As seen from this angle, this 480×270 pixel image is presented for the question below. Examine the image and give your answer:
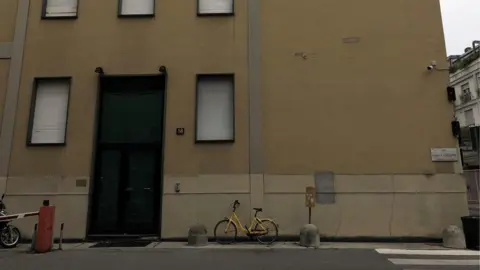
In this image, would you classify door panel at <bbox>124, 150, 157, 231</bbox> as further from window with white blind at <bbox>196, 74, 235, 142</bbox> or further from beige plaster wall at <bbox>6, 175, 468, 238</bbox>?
window with white blind at <bbox>196, 74, 235, 142</bbox>

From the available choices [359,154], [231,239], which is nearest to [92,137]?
[231,239]

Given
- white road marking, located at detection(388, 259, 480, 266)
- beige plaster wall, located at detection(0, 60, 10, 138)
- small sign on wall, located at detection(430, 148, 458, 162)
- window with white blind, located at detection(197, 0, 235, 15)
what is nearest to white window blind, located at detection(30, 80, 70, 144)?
beige plaster wall, located at detection(0, 60, 10, 138)

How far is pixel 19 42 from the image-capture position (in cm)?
1229

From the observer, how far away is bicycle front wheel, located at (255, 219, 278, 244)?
35.0 feet

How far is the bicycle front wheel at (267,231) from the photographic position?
10.7 m

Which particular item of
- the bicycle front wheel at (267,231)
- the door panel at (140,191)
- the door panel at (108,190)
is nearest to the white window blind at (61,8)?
the door panel at (108,190)

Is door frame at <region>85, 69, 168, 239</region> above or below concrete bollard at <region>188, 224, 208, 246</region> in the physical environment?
above

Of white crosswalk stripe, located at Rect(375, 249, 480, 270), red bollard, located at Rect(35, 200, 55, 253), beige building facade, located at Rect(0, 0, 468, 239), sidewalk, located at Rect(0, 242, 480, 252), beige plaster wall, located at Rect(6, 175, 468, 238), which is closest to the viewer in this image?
white crosswalk stripe, located at Rect(375, 249, 480, 270)

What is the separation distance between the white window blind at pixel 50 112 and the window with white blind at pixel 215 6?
4820mm

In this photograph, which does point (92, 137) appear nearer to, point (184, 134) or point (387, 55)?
point (184, 134)

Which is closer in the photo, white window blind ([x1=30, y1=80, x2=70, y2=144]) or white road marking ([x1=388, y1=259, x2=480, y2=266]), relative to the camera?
white road marking ([x1=388, y1=259, x2=480, y2=266])

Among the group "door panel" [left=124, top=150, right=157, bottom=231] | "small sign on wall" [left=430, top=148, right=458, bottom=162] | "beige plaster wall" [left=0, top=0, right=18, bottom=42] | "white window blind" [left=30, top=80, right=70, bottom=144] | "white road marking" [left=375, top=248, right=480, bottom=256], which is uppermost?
"beige plaster wall" [left=0, top=0, right=18, bottom=42]

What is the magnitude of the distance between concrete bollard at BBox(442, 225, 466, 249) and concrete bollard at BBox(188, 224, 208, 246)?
6.27 m

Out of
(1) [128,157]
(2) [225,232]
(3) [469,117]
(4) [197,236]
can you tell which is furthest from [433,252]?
(3) [469,117]
